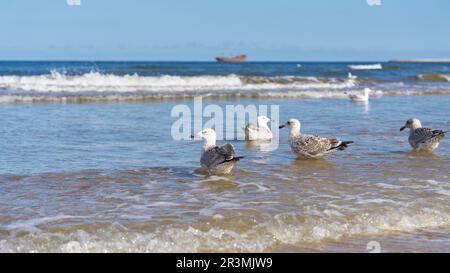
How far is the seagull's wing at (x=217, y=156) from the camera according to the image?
773 cm

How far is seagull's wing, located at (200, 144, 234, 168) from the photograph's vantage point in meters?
7.73

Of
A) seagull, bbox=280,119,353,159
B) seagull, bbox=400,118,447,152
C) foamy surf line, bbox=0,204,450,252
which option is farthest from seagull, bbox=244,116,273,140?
foamy surf line, bbox=0,204,450,252

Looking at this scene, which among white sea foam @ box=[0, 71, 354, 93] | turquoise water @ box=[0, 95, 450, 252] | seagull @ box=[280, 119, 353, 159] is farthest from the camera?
white sea foam @ box=[0, 71, 354, 93]

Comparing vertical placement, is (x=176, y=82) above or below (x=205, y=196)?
above

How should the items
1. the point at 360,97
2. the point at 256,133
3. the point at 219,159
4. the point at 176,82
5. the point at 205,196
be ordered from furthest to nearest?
the point at 176,82 < the point at 360,97 < the point at 256,133 < the point at 219,159 < the point at 205,196

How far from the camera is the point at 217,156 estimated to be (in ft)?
25.5

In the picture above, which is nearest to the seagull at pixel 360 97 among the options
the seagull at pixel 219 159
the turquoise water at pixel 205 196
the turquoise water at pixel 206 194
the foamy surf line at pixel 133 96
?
the foamy surf line at pixel 133 96

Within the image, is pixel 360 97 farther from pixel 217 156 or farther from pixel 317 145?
pixel 217 156

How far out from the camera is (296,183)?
7.44 m

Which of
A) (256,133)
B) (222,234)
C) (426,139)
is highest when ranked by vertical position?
(426,139)

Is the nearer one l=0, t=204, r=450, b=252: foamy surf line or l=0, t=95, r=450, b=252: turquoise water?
l=0, t=204, r=450, b=252: foamy surf line
